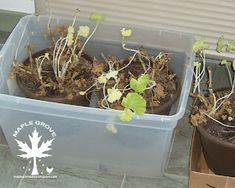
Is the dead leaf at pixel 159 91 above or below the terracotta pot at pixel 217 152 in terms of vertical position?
above

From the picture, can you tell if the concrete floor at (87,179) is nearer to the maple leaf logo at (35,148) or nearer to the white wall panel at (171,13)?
the maple leaf logo at (35,148)

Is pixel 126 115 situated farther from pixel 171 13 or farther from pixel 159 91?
pixel 171 13

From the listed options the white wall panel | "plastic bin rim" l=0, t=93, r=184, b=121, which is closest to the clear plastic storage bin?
"plastic bin rim" l=0, t=93, r=184, b=121

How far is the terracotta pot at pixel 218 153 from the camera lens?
1196mm

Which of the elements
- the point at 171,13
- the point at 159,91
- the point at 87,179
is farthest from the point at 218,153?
the point at 171,13

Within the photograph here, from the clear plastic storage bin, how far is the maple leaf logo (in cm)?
2

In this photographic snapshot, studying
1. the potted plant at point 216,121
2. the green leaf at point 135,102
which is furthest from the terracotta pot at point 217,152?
the green leaf at point 135,102

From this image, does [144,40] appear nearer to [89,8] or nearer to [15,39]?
[89,8]

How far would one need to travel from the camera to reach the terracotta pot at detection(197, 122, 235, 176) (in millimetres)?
1196

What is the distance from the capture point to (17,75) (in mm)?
1323

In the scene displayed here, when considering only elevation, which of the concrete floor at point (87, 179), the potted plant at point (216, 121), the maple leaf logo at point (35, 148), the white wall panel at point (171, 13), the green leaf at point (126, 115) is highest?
the white wall panel at point (171, 13)

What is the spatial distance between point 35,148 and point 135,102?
0.38m

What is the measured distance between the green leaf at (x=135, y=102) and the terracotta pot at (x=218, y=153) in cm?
20

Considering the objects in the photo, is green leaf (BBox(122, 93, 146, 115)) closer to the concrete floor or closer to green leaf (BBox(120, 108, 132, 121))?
green leaf (BBox(120, 108, 132, 121))
